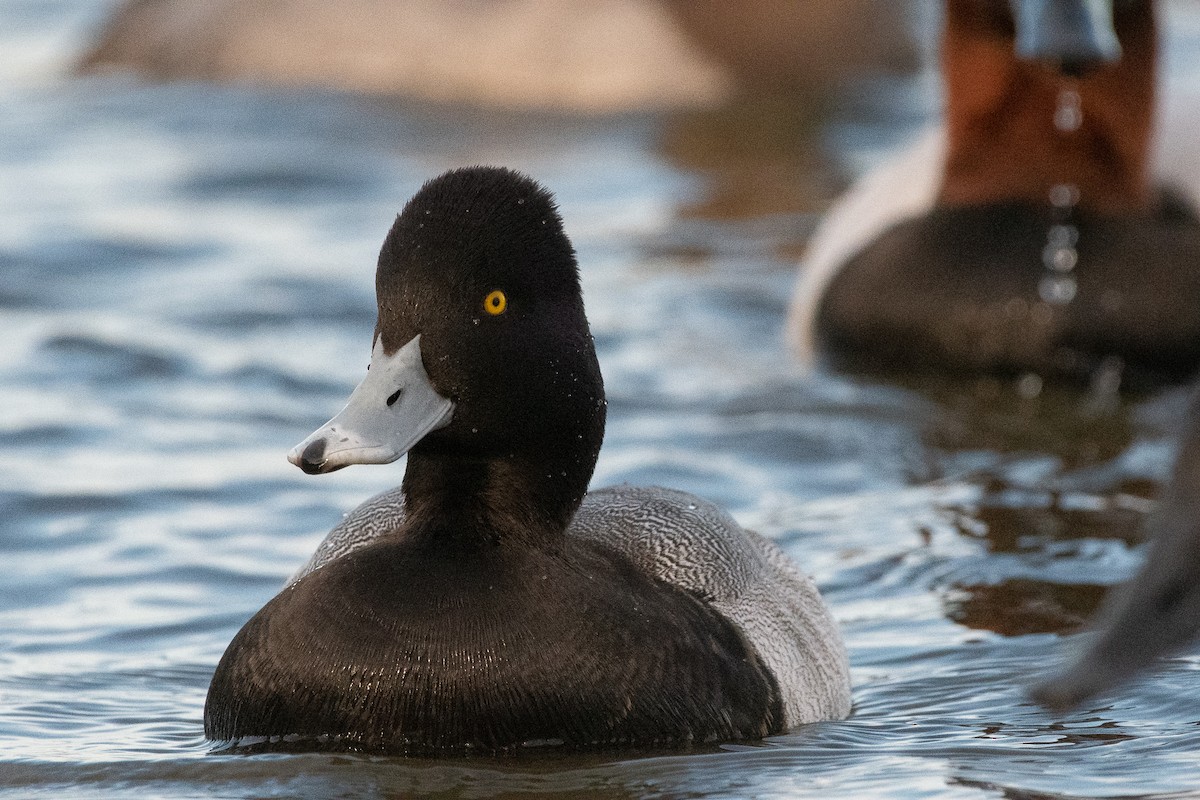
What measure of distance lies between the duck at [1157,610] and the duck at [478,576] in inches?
55.7

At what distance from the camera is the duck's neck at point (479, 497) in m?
5.26

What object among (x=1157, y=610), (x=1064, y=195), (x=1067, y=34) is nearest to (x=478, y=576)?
(x=1157, y=610)

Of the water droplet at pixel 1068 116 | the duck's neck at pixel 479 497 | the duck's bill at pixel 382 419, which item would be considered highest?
the water droplet at pixel 1068 116

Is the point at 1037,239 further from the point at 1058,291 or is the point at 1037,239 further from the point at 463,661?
the point at 463,661

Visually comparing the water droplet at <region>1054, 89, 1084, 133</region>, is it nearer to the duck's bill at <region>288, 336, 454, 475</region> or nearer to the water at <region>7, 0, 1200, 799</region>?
the water at <region>7, 0, 1200, 799</region>

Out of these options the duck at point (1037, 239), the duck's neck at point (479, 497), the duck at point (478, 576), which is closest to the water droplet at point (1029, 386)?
the duck at point (1037, 239)

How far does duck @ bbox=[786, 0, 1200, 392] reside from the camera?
945cm

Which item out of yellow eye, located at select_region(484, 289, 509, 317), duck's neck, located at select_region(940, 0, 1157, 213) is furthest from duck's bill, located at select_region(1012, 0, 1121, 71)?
yellow eye, located at select_region(484, 289, 509, 317)

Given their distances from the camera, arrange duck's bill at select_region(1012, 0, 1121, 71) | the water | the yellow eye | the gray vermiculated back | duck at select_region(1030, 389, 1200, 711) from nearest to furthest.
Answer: duck at select_region(1030, 389, 1200, 711)
the yellow eye
the water
the gray vermiculated back
duck's bill at select_region(1012, 0, 1121, 71)

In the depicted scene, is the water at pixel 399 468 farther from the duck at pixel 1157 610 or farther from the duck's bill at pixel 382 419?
the duck at pixel 1157 610

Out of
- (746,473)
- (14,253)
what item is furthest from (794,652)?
(14,253)

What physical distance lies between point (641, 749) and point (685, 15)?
10.4 m

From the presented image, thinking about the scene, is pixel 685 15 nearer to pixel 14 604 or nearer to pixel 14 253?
pixel 14 253

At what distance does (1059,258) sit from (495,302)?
4865 millimetres
